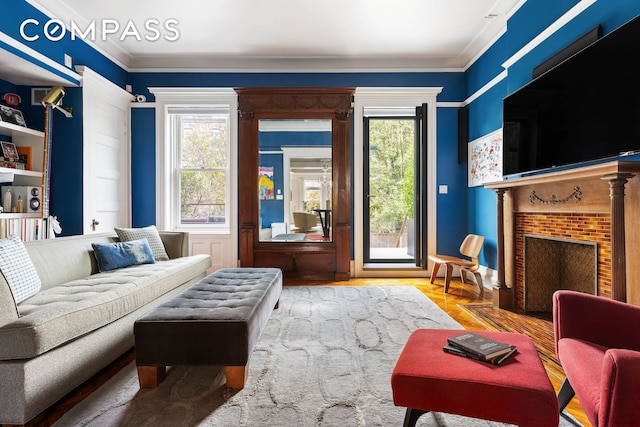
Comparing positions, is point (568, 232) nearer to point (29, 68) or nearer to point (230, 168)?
point (230, 168)

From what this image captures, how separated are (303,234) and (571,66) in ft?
10.0

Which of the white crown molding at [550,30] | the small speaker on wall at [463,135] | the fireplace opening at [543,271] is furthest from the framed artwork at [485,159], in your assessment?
the fireplace opening at [543,271]

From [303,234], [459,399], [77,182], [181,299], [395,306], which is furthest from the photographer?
[303,234]

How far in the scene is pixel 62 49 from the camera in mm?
3346

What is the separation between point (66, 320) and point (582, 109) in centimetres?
314

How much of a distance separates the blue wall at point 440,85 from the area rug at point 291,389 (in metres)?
2.17

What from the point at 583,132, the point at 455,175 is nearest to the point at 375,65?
the point at 455,175

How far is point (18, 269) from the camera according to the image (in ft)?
6.12

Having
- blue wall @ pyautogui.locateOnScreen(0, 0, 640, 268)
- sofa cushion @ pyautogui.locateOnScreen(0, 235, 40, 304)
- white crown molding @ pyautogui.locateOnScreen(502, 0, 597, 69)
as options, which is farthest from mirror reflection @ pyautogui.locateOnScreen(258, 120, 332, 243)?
sofa cushion @ pyautogui.locateOnScreen(0, 235, 40, 304)

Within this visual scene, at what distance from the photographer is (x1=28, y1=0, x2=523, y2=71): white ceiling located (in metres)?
3.27

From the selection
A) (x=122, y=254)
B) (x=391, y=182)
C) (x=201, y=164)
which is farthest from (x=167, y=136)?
(x=391, y=182)

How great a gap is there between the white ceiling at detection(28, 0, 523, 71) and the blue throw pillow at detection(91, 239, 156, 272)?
2.29 meters

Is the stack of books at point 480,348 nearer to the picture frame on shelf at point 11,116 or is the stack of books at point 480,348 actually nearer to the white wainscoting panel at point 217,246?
the white wainscoting panel at point 217,246

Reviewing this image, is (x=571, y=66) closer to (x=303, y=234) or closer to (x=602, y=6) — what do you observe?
(x=602, y=6)
